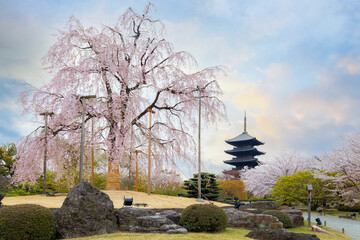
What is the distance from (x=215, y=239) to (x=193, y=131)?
12021mm

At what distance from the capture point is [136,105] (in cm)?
2042

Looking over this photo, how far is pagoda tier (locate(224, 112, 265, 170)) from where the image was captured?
5956 centimetres

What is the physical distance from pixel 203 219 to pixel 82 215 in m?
4.09

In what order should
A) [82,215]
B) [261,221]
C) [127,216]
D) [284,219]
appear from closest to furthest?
[82,215]
[127,216]
[261,221]
[284,219]

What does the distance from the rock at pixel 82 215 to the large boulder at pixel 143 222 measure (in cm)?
60

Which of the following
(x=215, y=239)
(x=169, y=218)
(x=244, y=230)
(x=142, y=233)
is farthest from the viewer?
(x=244, y=230)

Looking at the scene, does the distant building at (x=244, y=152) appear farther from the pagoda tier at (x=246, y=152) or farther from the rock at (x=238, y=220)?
the rock at (x=238, y=220)

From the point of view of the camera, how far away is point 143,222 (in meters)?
10.8

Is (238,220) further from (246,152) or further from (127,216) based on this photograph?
(246,152)

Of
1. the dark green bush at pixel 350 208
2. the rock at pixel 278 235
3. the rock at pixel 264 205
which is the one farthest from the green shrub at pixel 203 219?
the dark green bush at pixel 350 208

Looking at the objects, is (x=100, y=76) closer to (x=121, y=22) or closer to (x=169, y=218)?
(x=121, y=22)

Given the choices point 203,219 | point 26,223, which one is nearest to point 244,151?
point 203,219

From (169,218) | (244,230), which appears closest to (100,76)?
(169,218)

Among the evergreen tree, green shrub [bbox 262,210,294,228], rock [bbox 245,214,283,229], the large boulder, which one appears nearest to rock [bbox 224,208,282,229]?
rock [bbox 245,214,283,229]
